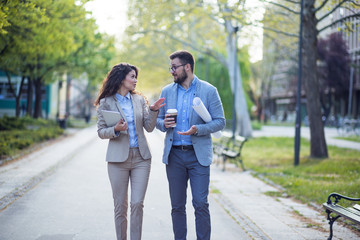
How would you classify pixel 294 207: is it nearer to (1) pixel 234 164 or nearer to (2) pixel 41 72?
(1) pixel 234 164

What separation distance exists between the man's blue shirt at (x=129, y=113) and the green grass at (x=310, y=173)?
4562 mm

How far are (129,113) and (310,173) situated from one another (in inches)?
316

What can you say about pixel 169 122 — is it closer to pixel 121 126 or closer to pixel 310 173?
pixel 121 126

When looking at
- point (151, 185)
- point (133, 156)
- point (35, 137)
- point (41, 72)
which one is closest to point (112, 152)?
point (133, 156)

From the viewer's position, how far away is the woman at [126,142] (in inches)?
178

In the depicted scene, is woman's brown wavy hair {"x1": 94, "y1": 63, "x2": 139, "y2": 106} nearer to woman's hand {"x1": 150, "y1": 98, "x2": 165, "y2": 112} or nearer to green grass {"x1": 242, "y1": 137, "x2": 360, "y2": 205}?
woman's hand {"x1": 150, "y1": 98, "x2": 165, "y2": 112}

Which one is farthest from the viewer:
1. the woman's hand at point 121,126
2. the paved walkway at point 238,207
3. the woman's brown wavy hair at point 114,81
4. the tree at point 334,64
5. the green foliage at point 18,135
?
the tree at point 334,64

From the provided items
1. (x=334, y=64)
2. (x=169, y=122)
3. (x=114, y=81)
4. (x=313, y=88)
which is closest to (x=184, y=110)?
(x=169, y=122)

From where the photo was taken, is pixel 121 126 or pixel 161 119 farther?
pixel 161 119

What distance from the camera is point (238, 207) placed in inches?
301

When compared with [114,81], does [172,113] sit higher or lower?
lower

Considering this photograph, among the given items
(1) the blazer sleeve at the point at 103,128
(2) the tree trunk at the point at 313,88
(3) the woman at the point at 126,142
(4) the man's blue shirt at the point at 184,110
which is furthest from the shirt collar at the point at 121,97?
(2) the tree trunk at the point at 313,88

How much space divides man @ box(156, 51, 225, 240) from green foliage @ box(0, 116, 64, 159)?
30.5 ft

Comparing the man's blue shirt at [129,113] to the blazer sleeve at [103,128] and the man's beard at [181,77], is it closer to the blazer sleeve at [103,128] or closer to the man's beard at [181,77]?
the blazer sleeve at [103,128]
